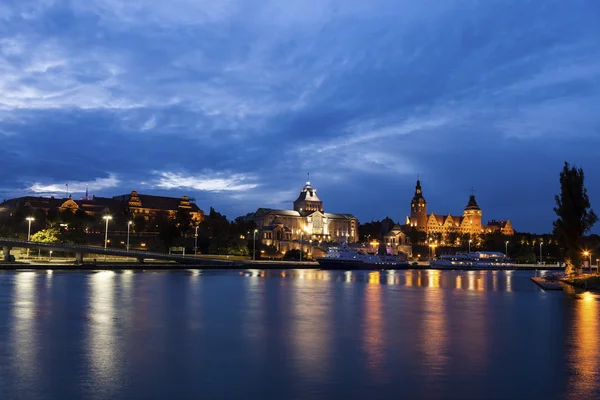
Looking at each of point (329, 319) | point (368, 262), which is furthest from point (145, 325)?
point (368, 262)

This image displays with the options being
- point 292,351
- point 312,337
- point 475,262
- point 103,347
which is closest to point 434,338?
point 312,337

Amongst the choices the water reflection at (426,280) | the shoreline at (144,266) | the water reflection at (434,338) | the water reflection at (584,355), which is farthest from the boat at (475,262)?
the water reflection at (584,355)

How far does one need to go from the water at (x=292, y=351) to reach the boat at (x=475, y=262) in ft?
395

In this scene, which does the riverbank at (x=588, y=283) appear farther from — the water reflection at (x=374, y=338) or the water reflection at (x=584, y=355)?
the water reflection at (x=374, y=338)

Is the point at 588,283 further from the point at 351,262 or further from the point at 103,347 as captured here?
the point at 351,262

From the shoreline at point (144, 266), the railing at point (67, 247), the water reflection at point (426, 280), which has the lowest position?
the water reflection at point (426, 280)

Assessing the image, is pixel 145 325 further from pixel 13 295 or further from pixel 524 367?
pixel 13 295

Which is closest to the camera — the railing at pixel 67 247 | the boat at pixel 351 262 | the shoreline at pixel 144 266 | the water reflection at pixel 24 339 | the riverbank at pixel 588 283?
the water reflection at pixel 24 339

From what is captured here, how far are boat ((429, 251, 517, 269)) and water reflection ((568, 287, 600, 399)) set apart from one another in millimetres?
122481

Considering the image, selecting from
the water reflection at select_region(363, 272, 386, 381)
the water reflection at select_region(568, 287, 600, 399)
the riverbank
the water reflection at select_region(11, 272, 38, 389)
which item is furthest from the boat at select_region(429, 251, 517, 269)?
the water reflection at select_region(11, 272, 38, 389)

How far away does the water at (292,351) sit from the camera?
1377cm

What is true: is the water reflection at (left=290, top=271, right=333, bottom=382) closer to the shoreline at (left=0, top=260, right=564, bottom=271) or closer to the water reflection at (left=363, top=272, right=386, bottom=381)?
the water reflection at (left=363, top=272, right=386, bottom=381)

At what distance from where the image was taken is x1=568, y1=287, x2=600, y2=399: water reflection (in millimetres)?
14012

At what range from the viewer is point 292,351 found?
1900cm
